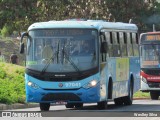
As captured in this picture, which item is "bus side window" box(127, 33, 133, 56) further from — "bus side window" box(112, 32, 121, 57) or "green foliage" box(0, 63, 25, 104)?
"green foliage" box(0, 63, 25, 104)

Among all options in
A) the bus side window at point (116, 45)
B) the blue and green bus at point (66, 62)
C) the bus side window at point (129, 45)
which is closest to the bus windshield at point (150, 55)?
the bus side window at point (129, 45)

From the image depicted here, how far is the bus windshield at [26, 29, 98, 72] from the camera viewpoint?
80.1 ft

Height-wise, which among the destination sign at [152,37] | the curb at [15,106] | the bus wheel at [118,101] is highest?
the destination sign at [152,37]

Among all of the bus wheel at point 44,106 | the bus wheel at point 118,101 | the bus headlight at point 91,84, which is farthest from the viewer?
the bus wheel at point 118,101

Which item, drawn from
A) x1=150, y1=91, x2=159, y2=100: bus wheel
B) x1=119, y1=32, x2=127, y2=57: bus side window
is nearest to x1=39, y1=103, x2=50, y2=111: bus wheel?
x1=119, y1=32, x2=127, y2=57: bus side window

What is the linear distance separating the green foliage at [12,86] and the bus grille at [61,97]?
3874 millimetres

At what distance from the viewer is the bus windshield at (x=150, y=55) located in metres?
37.8

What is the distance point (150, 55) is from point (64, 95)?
14391 millimetres

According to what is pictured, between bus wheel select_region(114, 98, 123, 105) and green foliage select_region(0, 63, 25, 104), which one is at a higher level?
green foliage select_region(0, 63, 25, 104)

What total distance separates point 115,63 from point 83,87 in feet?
11.3

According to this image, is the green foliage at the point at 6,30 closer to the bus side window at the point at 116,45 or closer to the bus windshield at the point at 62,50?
the bus side window at the point at 116,45

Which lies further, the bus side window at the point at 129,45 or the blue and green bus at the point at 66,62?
the bus side window at the point at 129,45

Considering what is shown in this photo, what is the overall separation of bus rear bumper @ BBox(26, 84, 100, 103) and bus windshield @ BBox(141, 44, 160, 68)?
45.1 feet

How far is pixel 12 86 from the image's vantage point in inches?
1262
